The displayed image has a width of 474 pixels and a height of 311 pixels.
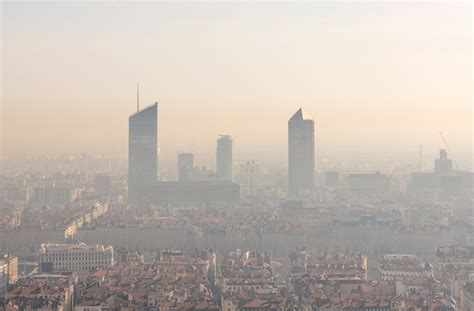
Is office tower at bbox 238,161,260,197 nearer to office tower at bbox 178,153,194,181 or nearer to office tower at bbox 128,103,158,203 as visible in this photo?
office tower at bbox 178,153,194,181

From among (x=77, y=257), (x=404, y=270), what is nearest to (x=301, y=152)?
(x=77, y=257)

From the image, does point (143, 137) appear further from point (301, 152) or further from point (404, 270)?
point (404, 270)

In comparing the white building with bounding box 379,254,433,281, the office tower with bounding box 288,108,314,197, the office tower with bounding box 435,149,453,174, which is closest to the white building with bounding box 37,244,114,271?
the white building with bounding box 379,254,433,281

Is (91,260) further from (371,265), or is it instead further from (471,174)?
(471,174)

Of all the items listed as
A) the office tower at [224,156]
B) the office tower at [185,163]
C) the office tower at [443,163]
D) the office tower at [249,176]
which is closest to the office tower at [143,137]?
the office tower at [185,163]

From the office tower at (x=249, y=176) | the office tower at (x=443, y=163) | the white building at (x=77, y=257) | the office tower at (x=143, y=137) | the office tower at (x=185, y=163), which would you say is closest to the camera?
the white building at (x=77, y=257)

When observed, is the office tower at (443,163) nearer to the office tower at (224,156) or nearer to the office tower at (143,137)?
the office tower at (224,156)
